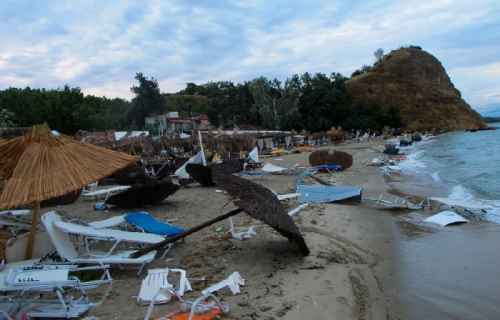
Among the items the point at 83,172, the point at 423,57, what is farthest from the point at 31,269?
the point at 423,57

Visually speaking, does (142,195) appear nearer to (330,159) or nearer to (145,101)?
(330,159)

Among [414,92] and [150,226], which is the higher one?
[414,92]

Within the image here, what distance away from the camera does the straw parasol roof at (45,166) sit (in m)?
4.71

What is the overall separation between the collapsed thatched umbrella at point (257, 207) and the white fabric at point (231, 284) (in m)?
0.76

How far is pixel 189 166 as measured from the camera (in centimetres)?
1277

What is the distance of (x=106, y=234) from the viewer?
17.1ft

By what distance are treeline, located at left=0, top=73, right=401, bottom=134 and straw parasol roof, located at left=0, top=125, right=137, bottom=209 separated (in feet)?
117

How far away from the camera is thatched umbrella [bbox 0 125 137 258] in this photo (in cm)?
471

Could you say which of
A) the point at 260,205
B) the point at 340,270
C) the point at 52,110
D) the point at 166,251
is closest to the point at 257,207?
the point at 260,205

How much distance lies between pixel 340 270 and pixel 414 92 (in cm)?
8867

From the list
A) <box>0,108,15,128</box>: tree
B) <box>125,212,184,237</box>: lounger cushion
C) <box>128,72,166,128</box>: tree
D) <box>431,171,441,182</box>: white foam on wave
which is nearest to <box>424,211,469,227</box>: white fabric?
<box>125,212,184,237</box>: lounger cushion

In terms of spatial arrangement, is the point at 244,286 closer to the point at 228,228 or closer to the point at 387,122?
the point at 228,228

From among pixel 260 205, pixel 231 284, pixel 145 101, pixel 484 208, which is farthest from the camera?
pixel 145 101

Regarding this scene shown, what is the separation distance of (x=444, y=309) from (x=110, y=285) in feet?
12.6
